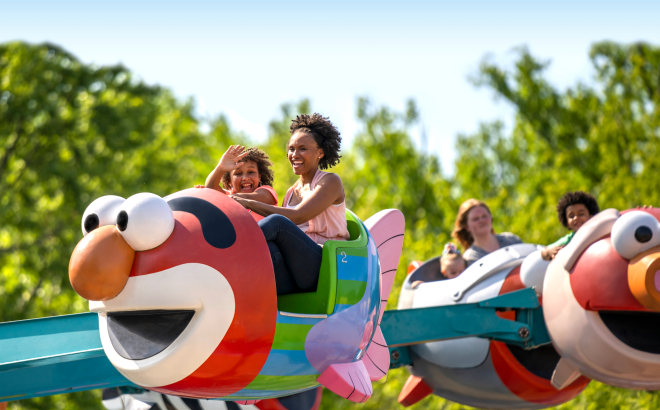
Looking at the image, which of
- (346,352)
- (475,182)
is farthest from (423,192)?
(346,352)

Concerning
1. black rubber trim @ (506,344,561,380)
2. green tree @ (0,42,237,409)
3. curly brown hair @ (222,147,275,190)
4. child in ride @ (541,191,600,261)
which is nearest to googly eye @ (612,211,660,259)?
child in ride @ (541,191,600,261)

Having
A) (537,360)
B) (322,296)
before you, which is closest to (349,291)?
(322,296)

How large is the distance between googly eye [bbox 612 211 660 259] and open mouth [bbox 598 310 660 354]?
47cm

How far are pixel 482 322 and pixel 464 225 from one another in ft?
5.01

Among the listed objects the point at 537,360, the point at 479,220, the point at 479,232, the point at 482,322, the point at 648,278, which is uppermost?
the point at 648,278

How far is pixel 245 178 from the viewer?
155 inches

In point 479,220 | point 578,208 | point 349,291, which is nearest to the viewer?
point 349,291

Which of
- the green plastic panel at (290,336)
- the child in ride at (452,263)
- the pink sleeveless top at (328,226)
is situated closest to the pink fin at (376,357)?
the pink sleeveless top at (328,226)

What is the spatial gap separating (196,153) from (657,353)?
2162 cm

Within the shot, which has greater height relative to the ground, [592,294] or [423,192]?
[592,294]

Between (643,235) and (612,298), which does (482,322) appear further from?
(643,235)

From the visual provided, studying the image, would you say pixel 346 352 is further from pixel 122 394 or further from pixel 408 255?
pixel 408 255

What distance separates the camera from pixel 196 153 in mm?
24984

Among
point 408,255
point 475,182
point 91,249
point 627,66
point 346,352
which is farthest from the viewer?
point 475,182
